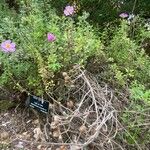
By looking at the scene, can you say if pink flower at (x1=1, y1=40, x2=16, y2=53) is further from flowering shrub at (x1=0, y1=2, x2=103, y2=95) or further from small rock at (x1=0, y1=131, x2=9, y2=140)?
small rock at (x1=0, y1=131, x2=9, y2=140)

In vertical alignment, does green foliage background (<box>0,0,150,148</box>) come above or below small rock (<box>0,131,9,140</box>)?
above

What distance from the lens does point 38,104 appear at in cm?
313

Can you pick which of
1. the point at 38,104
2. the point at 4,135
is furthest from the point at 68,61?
the point at 4,135

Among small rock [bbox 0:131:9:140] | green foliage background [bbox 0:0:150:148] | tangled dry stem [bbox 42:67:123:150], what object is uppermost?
green foliage background [bbox 0:0:150:148]

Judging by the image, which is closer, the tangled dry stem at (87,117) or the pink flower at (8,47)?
the tangled dry stem at (87,117)

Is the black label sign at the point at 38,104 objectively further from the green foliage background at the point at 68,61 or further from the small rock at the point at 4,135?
the small rock at the point at 4,135

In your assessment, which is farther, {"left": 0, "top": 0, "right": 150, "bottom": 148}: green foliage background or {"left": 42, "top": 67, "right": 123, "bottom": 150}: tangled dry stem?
{"left": 0, "top": 0, "right": 150, "bottom": 148}: green foliage background

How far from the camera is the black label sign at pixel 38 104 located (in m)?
3.10

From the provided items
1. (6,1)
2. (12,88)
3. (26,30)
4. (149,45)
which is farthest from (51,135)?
(6,1)

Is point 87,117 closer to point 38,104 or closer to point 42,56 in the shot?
point 38,104

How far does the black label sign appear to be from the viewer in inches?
122

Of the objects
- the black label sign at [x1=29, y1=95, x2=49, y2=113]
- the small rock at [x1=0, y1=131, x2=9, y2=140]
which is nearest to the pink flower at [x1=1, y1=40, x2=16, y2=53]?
the black label sign at [x1=29, y1=95, x2=49, y2=113]

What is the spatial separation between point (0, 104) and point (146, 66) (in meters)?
1.16

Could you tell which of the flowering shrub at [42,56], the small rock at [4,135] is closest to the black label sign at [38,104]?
the flowering shrub at [42,56]
